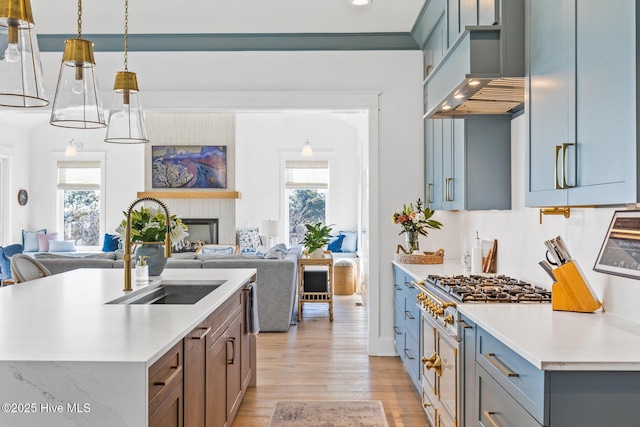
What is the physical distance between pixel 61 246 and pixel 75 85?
8.23 m

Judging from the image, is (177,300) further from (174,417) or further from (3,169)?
(3,169)

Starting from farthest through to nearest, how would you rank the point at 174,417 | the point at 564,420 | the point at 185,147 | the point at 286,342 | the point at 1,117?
the point at 185,147 < the point at 1,117 < the point at 286,342 < the point at 174,417 < the point at 564,420

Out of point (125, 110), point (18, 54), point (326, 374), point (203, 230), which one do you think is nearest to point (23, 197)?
point (203, 230)

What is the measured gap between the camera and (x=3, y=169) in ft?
29.8

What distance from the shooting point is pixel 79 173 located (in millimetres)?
9820

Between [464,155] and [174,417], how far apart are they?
2.30m

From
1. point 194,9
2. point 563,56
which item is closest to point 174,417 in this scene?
point 563,56

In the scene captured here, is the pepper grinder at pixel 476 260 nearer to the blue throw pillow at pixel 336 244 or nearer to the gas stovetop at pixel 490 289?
the gas stovetop at pixel 490 289

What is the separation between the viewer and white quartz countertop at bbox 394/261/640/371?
4.40 feet

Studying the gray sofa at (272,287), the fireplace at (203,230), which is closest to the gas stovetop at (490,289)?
the gray sofa at (272,287)

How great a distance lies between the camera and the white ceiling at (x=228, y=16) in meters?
3.81

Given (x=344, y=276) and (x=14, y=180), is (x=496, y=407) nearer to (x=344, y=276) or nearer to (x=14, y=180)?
(x=344, y=276)

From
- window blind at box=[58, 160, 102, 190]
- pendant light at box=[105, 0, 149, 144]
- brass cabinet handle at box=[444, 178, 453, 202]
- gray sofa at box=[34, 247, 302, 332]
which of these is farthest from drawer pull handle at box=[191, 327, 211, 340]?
window blind at box=[58, 160, 102, 190]

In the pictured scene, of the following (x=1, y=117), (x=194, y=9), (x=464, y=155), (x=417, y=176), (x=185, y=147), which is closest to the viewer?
(x=464, y=155)
